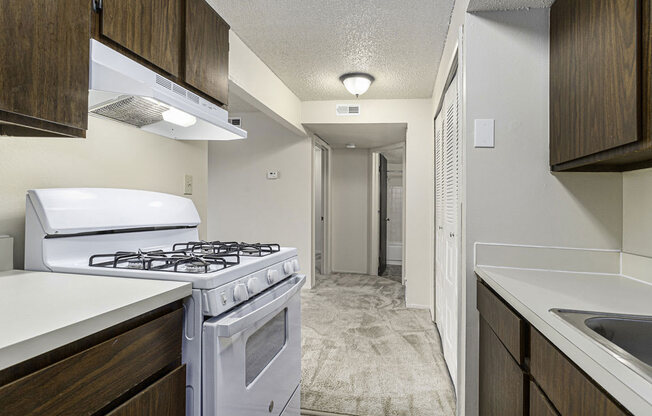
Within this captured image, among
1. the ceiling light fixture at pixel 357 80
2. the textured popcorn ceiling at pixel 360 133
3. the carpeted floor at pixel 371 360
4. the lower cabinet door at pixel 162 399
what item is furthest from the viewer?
the textured popcorn ceiling at pixel 360 133

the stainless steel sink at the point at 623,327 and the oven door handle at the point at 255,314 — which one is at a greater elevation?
the stainless steel sink at the point at 623,327

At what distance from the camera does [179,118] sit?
59.3 inches

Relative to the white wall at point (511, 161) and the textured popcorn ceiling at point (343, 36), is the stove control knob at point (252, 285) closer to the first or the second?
the white wall at point (511, 161)

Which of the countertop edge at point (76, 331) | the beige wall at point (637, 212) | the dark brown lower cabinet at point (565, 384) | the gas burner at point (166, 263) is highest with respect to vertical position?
the beige wall at point (637, 212)

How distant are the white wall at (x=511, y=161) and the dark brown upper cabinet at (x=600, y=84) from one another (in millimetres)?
65

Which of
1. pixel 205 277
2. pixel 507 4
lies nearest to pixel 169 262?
pixel 205 277

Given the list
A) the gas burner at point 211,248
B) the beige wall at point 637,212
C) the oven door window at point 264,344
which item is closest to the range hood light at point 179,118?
the gas burner at point 211,248

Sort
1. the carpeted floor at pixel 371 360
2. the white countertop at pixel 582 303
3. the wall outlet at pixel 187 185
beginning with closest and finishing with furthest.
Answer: the white countertop at pixel 582 303 < the carpeted floor at pixel 371 360 < the wall outlet at pixel 187 185

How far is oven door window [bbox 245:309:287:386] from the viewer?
122cm

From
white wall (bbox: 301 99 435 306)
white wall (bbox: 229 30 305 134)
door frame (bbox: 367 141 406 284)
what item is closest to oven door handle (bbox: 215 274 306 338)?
white wall (bbox: 229 30 305 134)

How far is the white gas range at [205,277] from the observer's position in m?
1.01

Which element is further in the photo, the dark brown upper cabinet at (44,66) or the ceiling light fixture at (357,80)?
the ceiling light fixture at (357,80)

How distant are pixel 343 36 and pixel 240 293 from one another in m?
1.94

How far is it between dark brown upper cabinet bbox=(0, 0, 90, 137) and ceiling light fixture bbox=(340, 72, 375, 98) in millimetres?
2319
